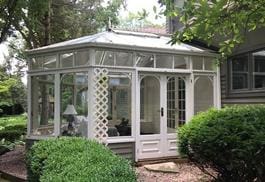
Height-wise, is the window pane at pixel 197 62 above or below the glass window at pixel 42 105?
above

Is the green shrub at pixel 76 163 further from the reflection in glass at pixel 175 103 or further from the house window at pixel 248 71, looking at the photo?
the house window at pixel 248 71

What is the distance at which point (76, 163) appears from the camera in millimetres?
4301

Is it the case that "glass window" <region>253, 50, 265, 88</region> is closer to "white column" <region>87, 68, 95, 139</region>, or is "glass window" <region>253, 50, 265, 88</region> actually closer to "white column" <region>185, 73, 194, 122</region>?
"white column" <region>185, 73, 194, 122</region>

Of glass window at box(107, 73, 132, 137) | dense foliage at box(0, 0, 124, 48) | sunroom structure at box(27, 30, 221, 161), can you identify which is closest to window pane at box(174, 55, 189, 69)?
sunroom structure at box(27, 30, 221, 161)

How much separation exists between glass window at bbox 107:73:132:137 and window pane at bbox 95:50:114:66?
40 cm

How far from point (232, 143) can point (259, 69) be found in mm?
4783

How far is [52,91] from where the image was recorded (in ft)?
33.4

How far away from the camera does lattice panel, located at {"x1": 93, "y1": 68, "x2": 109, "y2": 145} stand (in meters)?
9.12

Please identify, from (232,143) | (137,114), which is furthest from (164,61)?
(232,143)

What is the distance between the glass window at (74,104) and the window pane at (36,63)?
3.30ft

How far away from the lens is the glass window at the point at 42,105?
10195 millimetres

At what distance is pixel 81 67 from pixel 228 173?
467 cm

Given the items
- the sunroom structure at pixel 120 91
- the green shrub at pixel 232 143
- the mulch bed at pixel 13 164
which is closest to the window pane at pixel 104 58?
the sunroom structure at pixel 120 91

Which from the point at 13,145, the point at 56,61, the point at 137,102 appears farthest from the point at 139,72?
the point at 13,145
